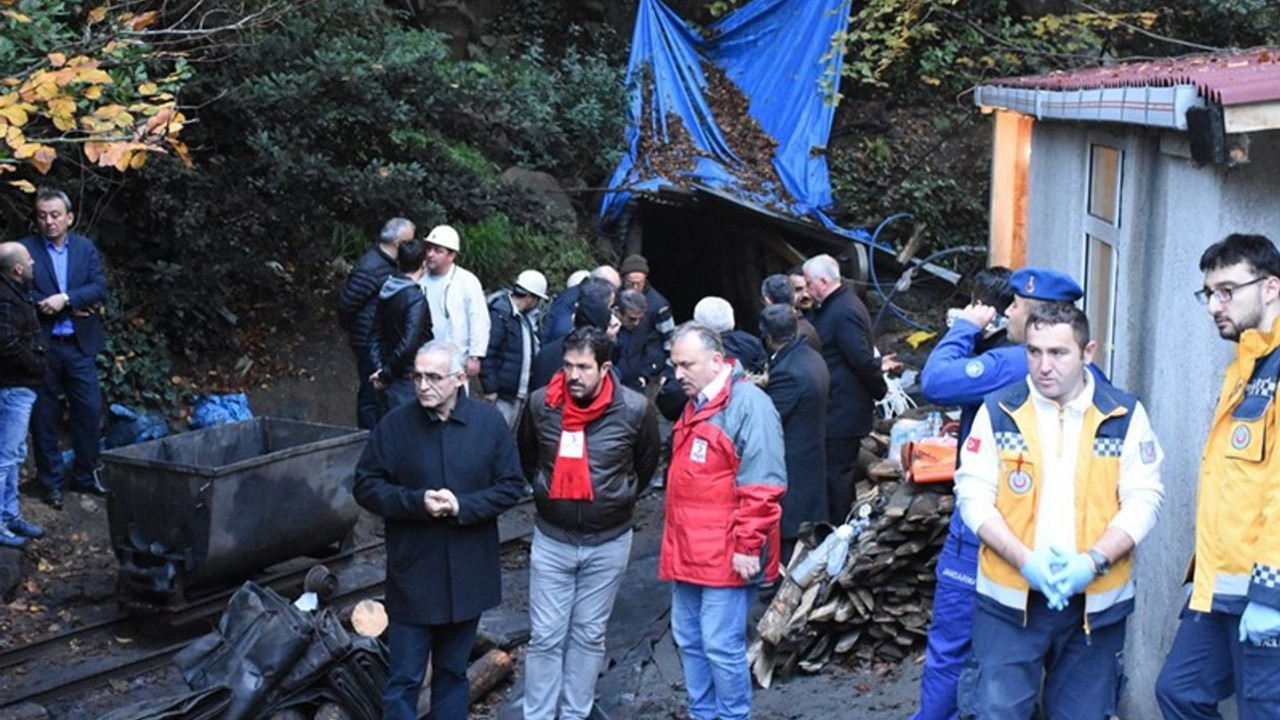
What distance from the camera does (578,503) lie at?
7.07m

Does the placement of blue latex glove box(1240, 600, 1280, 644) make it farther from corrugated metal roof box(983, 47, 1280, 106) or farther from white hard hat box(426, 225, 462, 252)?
white hard hat box(426, 225, 462, 252)

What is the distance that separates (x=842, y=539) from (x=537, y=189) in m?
9.80

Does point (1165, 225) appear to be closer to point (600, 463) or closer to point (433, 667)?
point (600, 463)

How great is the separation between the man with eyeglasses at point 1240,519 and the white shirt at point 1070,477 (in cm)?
21

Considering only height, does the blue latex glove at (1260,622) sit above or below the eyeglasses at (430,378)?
below

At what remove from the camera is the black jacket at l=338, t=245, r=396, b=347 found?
10953mm

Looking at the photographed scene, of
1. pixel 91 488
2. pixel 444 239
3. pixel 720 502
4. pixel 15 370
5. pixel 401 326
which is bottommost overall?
pixel 91 488

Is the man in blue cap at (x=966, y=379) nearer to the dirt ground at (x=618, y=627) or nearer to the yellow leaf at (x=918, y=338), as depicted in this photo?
the dirt ground at (x=618, y=627)

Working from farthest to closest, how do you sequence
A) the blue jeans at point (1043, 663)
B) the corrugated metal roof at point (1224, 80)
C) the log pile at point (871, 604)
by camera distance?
the log pile at point (871, 604), the corrugated metal roof at point (1224, 80), the blue jeans at point (1043, 663)

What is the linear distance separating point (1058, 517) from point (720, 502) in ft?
6.75

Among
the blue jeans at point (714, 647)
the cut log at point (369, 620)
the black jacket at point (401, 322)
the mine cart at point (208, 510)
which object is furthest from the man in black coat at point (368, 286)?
the blue jeans at point (714, 647)

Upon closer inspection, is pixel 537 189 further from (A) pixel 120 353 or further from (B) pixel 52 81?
(B) pixel 52 81

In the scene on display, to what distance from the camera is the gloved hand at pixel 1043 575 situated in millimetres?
5078

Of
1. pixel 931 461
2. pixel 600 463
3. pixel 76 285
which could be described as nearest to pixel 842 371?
pixel 931 461
